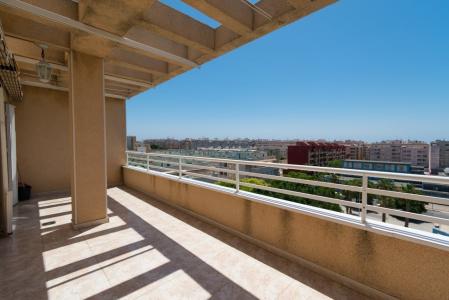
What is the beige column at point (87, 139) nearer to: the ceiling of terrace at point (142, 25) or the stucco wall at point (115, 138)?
the ceiling of terrace at point (142, 25)

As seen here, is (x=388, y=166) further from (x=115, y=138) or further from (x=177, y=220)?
(x=115, y=138)

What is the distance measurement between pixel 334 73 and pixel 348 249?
20189mm

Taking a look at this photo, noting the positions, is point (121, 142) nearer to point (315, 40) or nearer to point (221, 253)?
point (221, 253)

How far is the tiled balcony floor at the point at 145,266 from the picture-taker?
1819mm

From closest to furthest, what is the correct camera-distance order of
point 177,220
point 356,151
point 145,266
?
1. point 145,266
2. point 177,220
3. point 356,151

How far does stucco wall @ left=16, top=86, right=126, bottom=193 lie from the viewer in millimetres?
4836

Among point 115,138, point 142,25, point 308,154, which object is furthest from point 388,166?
point 142,25

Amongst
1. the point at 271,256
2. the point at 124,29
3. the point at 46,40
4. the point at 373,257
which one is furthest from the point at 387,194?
the point at 46,40

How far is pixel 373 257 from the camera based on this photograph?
1804 millimetres

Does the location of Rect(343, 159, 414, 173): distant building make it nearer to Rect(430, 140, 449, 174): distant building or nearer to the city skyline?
the city skyline

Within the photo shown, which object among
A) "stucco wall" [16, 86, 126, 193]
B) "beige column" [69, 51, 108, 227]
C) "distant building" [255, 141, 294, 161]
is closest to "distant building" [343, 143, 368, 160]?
"distant building" [255, 141, 294, 161]

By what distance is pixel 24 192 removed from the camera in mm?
4648

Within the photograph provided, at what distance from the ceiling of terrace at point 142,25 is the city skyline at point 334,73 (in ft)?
1.01

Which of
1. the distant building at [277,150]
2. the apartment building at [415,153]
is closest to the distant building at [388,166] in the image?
the distant building at [277,150]
